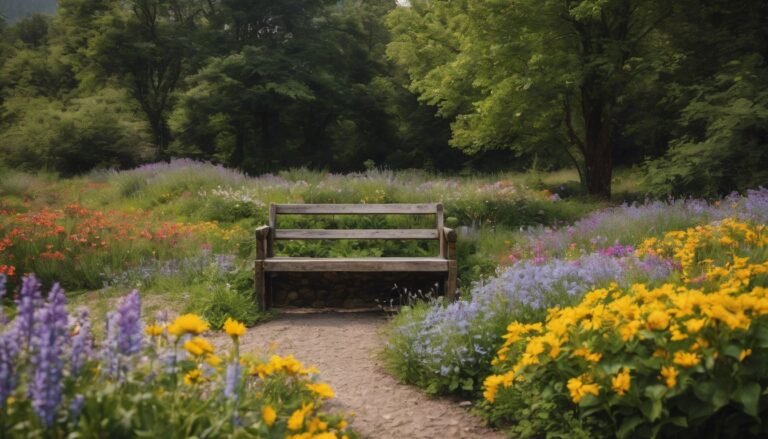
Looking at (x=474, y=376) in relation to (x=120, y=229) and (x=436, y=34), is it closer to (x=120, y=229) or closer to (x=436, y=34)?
(x=120, y=229)

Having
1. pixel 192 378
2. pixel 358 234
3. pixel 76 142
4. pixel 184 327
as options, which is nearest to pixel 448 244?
pixel 358 234

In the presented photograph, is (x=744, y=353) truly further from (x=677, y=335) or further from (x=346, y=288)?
(x=346, y=288)

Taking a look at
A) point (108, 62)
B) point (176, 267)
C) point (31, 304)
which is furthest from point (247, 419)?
point (108, 62)

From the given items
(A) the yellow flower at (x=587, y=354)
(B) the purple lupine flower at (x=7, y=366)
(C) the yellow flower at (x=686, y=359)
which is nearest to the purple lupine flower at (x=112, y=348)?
(B) the purple lupine flower at (x=7, y=366)

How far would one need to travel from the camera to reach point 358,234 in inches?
271

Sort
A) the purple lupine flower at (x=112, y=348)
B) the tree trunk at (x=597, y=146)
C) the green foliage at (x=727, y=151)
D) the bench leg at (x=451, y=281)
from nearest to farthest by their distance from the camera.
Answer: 1. the purple lupine flower at (x=112, y=348)
2. the bench leg at (x=451, y=281)
3. the green foliage at (x=727, y=151)
4. the tree trunk at (x=597, y=146)

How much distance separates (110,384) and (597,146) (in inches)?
529

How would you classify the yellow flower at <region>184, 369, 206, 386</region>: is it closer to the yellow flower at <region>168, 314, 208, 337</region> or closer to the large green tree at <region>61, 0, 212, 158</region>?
the yellow flower at <region>168, 314, 208, 337</region>

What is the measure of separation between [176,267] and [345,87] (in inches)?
783

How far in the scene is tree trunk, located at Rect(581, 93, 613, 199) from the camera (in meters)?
13.7

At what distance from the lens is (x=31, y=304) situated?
190cm

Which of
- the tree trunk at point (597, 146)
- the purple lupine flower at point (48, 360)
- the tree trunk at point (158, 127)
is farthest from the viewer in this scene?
the tree trunk at point (158, 127)

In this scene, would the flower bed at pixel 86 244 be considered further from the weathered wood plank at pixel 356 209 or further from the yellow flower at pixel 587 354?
the yellow flower at pixel 587 354

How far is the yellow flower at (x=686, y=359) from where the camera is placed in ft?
Result: 8.48
